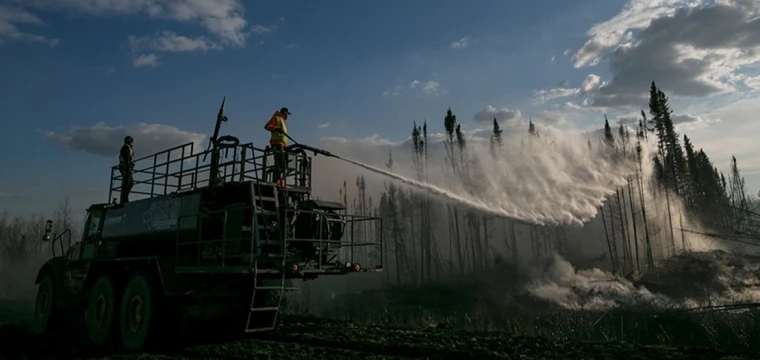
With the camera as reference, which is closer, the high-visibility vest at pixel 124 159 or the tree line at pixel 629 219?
the high-visibility vest at pixel 124 159

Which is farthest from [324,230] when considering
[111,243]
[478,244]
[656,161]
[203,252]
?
[656,161]

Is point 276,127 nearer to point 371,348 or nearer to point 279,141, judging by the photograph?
point 279,141

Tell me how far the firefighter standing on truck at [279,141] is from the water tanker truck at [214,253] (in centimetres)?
21

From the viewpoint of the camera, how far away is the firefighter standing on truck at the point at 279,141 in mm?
12227

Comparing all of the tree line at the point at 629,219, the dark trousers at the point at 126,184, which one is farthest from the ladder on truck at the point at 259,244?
the tree line at the point at 629,219

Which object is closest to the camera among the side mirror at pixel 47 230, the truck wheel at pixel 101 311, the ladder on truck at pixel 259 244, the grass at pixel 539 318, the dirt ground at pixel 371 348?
the dirt ground at pixel 371 348

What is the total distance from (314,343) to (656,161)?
→ 64168mm

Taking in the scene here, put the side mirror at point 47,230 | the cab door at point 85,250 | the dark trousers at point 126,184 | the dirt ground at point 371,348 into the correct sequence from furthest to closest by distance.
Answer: the side mirror at point 47,230
the dark trousers at point 126,184
the cab door at point 85,250
the dirt ground at point 371,348

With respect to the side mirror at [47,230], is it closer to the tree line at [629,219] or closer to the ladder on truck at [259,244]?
the ladder on truck at [259,244]

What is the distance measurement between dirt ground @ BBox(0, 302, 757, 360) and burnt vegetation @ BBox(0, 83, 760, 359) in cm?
4

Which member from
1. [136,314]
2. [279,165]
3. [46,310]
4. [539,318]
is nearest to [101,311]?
[136,314]

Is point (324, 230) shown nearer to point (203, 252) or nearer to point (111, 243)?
point (203, 252)

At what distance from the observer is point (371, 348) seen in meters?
10.7

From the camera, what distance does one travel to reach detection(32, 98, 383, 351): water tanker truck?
1072cm
